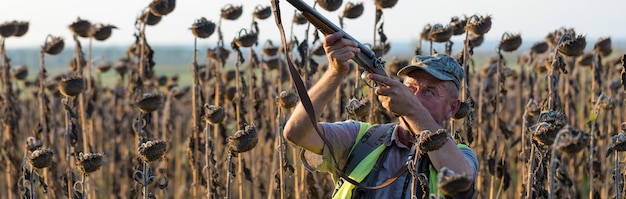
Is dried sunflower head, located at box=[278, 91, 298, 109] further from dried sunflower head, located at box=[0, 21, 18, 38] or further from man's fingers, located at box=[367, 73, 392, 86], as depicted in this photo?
dried sunflower head, located at box=[0, 21, 18, 38]

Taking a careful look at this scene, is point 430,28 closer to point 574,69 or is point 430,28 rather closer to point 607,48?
point 607,48

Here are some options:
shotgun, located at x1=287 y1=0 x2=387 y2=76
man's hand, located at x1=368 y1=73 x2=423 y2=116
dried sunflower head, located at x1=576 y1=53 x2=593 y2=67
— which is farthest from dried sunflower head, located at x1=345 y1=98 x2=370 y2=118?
dried sunflower head, located at x1=576 y1=53 x2=593 y2=67

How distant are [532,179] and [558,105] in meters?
1.33

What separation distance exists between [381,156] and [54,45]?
9.04 feet

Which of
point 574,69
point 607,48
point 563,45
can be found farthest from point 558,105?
point 574,69

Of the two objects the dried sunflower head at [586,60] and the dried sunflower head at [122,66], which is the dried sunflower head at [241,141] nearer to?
the dried sunflower head at [586,60]

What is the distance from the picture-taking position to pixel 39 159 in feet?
11.7

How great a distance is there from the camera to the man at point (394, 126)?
262 cm

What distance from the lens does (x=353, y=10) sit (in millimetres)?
4871

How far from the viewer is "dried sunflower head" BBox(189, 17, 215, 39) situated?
4754 mm

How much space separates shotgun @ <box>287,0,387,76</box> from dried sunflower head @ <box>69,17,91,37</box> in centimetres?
260

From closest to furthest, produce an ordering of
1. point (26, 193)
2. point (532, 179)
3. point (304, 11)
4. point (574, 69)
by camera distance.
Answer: point (304, 11) → point (532, 179) → point (26, 193) → point (574, 69)

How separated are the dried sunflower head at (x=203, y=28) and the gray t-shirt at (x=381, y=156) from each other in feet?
6.09

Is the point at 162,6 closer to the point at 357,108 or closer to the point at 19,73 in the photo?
the point at 357,108
